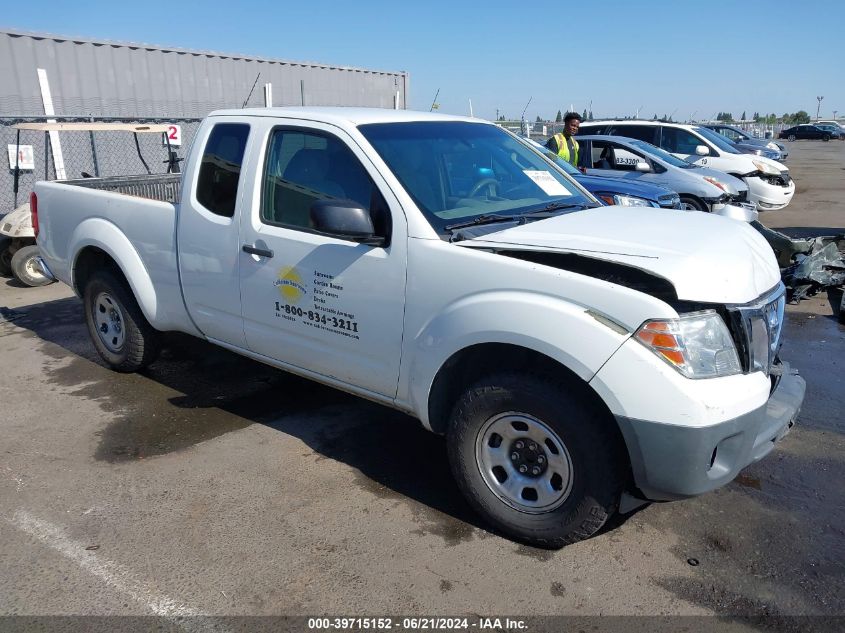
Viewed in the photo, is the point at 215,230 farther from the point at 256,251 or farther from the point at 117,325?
the point at 117,325

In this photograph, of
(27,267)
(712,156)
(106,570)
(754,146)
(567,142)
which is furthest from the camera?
(754,146)

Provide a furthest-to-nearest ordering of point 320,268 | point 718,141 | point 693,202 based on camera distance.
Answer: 1. point 718,141
2. point 693,202
3. point 320,268

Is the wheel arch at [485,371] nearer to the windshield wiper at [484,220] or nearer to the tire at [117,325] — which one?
the windshield wiper at [484,220]

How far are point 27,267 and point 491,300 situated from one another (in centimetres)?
744

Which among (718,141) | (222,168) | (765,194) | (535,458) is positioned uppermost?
(222,168)

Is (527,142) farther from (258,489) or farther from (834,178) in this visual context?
(834,178)

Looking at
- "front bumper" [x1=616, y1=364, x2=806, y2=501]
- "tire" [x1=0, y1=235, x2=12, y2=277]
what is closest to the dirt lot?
"front bumper" [x1=616, y1=364, x2=806, y2=501]

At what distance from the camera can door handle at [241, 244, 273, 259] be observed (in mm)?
3885

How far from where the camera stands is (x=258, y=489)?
12.2 feet

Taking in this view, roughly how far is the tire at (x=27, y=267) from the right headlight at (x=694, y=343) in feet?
25.9

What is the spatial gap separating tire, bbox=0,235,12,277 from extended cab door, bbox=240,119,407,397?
240 inches

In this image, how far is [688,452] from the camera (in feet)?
8.80

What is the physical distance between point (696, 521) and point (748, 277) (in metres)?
1.24

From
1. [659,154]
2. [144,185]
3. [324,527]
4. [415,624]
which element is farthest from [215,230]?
[659,154]
